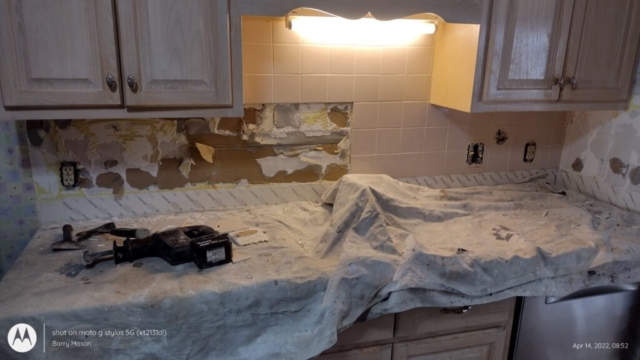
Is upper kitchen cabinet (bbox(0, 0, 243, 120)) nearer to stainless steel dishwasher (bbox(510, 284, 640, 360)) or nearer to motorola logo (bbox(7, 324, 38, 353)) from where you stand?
→ motorola logo (bbox(7, 324, 38, 353))

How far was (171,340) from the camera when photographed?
4.13 ft

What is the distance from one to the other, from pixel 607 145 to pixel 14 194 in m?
2.58

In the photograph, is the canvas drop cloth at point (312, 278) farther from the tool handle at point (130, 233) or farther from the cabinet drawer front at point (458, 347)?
the cabinet drawer front at point (458, 347)

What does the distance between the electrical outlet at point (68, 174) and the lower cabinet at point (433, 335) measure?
1.19 m

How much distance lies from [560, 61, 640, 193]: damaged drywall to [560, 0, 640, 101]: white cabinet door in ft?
0.41

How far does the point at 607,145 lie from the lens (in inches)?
79.5

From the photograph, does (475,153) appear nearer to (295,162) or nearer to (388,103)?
(388,103)

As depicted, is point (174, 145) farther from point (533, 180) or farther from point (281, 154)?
point (533, 180)

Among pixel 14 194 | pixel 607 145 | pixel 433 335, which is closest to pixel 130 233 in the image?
pixel 14 194

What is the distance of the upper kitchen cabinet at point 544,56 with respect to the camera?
1.65 meters

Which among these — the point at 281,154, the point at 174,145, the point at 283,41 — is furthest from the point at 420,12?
the point at 174,145

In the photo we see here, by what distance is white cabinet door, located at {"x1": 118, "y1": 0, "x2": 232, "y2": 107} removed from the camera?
135cm

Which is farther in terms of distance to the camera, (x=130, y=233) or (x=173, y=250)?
(x=130, y=233)

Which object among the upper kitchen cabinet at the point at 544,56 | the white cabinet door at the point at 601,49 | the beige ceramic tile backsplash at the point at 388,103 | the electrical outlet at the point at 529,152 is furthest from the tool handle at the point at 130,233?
the electrical outlet at the point at 529,152
